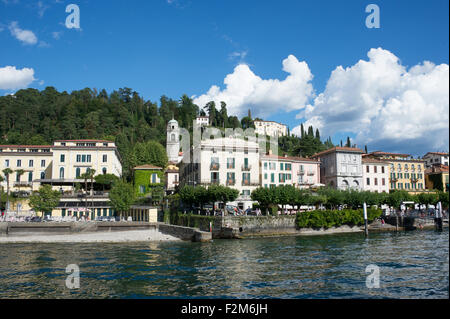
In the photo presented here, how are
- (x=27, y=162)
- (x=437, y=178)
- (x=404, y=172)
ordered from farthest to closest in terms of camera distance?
(x=437, y=178), (x=404, y=172), (x=27, y=162)

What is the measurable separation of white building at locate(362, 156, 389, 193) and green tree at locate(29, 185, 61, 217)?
5820 cm

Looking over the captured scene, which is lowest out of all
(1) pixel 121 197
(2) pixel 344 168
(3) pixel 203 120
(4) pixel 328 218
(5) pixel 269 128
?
(4) pixel 328 218

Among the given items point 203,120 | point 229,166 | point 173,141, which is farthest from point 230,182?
point 203,120

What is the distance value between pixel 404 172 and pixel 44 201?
239 feet

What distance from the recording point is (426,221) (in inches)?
2208

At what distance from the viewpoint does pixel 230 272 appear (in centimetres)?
2064

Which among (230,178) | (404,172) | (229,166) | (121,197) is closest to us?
(121,197)

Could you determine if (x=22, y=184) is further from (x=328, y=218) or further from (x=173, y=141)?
(x=328, y=218)

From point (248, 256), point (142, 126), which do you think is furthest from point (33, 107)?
point (248, 256)

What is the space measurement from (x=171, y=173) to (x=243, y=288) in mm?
69340

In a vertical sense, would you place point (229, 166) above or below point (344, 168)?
below

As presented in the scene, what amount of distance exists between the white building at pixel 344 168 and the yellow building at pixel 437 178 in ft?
75.5

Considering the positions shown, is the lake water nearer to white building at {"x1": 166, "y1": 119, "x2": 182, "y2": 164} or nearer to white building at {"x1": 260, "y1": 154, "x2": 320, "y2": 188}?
white building at {"x1": 260, "y1": 154, "x2": 320, "y2": 188}
